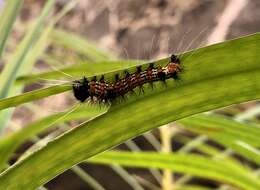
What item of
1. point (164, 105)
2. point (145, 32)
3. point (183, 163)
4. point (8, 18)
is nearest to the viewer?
point (164, 105)

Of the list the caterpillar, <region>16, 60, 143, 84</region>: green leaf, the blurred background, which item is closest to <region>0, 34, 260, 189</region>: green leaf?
the caterpillar

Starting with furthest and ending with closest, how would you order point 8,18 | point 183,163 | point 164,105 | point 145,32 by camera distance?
point 145,32, point 183,163, point 8,18, point 164,105

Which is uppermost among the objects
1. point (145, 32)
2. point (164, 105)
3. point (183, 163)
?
point (145, 32)

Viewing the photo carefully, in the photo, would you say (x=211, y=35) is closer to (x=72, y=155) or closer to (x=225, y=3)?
(x=225, y=3)

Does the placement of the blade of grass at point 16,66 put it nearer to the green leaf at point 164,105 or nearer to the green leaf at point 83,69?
the green leaf at point 83,69

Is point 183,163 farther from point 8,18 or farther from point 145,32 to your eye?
point 145,32

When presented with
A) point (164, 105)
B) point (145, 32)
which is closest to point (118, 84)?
point (164, 105)

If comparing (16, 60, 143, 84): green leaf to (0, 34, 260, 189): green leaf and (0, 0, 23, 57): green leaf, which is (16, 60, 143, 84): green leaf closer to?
(0, 0, 23, 57): green leaf

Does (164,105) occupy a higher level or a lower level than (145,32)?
lower
